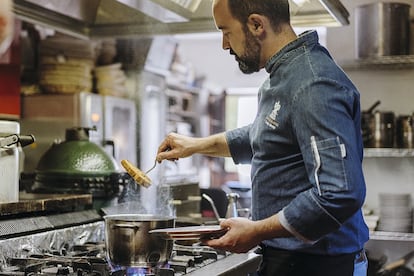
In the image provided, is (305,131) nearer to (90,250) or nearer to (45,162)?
(90,250)

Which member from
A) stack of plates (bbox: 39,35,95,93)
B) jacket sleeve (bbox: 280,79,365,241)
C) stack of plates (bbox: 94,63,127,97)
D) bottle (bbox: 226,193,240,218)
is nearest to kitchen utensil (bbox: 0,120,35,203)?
bottle (bbox: 226,193,240,218)

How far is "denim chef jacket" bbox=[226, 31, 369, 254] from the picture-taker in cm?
168

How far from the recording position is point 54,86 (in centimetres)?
509

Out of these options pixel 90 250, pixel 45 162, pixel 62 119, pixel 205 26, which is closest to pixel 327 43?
pixel 205 26

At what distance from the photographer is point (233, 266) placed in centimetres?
208

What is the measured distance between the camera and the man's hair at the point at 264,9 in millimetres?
1912

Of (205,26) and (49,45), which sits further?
(49,45)

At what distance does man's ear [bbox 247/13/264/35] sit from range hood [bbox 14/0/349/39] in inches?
41.6

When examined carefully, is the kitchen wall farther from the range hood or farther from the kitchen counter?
the kitchen counter

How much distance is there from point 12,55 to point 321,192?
11.6ft

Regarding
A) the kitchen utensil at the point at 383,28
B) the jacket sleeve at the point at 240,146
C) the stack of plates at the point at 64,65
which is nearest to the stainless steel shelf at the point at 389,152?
the kitchen utensil at the point at 383,28

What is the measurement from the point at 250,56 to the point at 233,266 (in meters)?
0.66

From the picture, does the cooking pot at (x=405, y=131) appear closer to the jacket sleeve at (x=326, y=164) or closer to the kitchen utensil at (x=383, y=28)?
the kitchen utensil at (x=383, y=28)

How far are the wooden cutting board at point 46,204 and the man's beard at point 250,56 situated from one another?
35.9 inches
